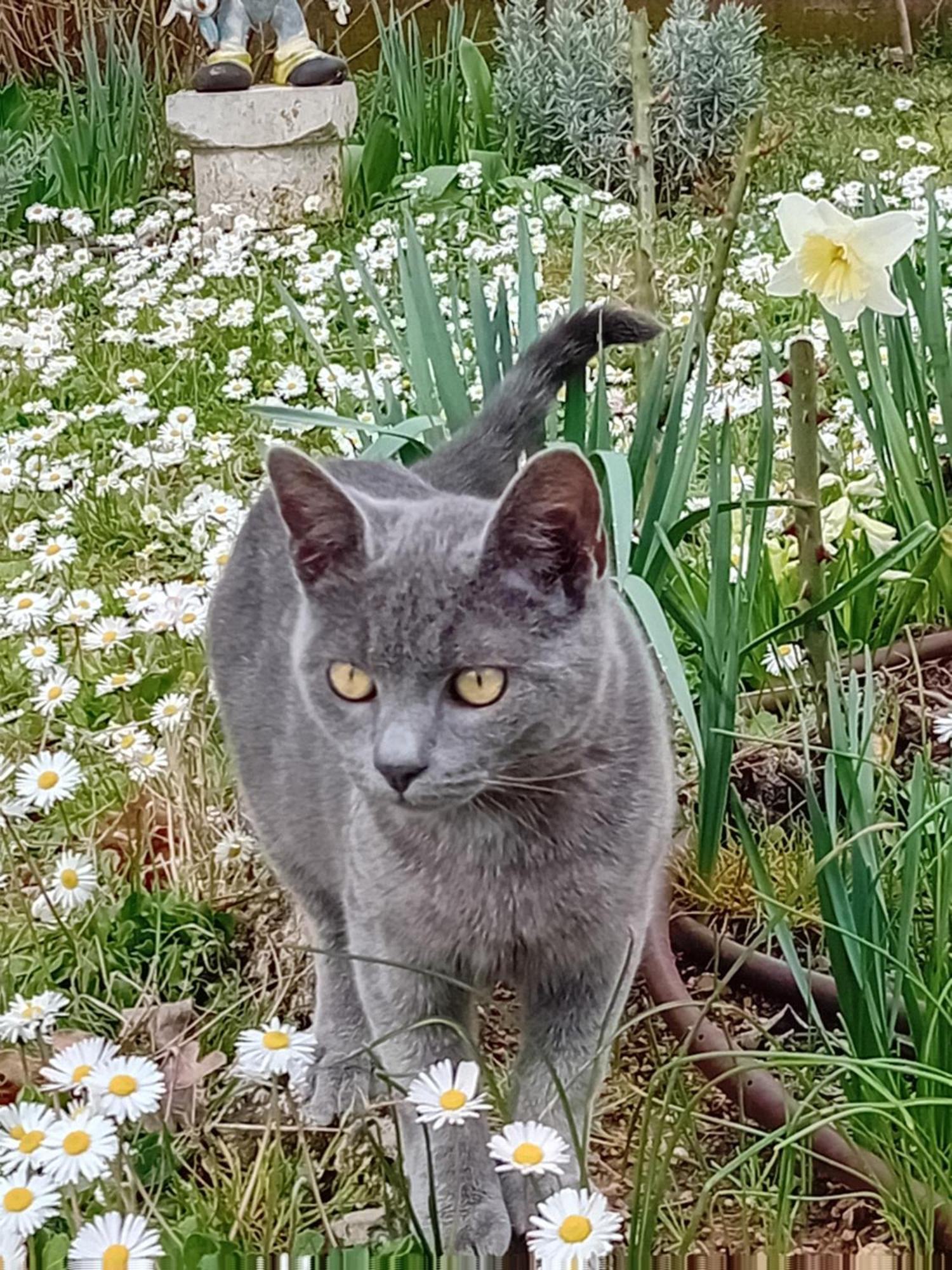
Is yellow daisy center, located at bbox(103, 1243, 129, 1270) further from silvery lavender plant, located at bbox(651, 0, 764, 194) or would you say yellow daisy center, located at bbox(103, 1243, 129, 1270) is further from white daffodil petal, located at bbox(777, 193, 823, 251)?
silvery lavender plant, located at bbox(651, 0, 764, 194)

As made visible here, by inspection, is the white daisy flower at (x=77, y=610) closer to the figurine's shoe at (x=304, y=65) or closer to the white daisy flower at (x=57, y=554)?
the white daisy flower at (x=57, y=554)

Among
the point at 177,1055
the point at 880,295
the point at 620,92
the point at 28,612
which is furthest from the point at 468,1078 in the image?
the point at 620,92

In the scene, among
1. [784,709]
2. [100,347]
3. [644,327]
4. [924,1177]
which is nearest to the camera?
[924,1177]

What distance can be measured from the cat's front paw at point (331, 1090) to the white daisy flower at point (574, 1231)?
37cm

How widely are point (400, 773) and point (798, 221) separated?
1.62ft

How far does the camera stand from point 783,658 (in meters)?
1.36

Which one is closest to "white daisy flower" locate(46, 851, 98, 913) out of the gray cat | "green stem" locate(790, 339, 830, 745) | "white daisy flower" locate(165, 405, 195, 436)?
the gray cat

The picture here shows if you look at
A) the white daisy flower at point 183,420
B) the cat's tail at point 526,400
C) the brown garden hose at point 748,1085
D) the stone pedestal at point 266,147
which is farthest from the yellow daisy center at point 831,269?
the stone pedestal at point 266,147

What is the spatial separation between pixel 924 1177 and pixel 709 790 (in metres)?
0.40

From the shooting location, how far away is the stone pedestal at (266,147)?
10.8 ft

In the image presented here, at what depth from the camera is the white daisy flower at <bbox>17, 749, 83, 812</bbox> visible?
107cm

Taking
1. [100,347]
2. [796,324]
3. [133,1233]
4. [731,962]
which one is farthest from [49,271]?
[133,1233]

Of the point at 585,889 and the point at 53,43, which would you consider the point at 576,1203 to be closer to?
the point at 585,889

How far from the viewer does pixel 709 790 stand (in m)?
1.20
